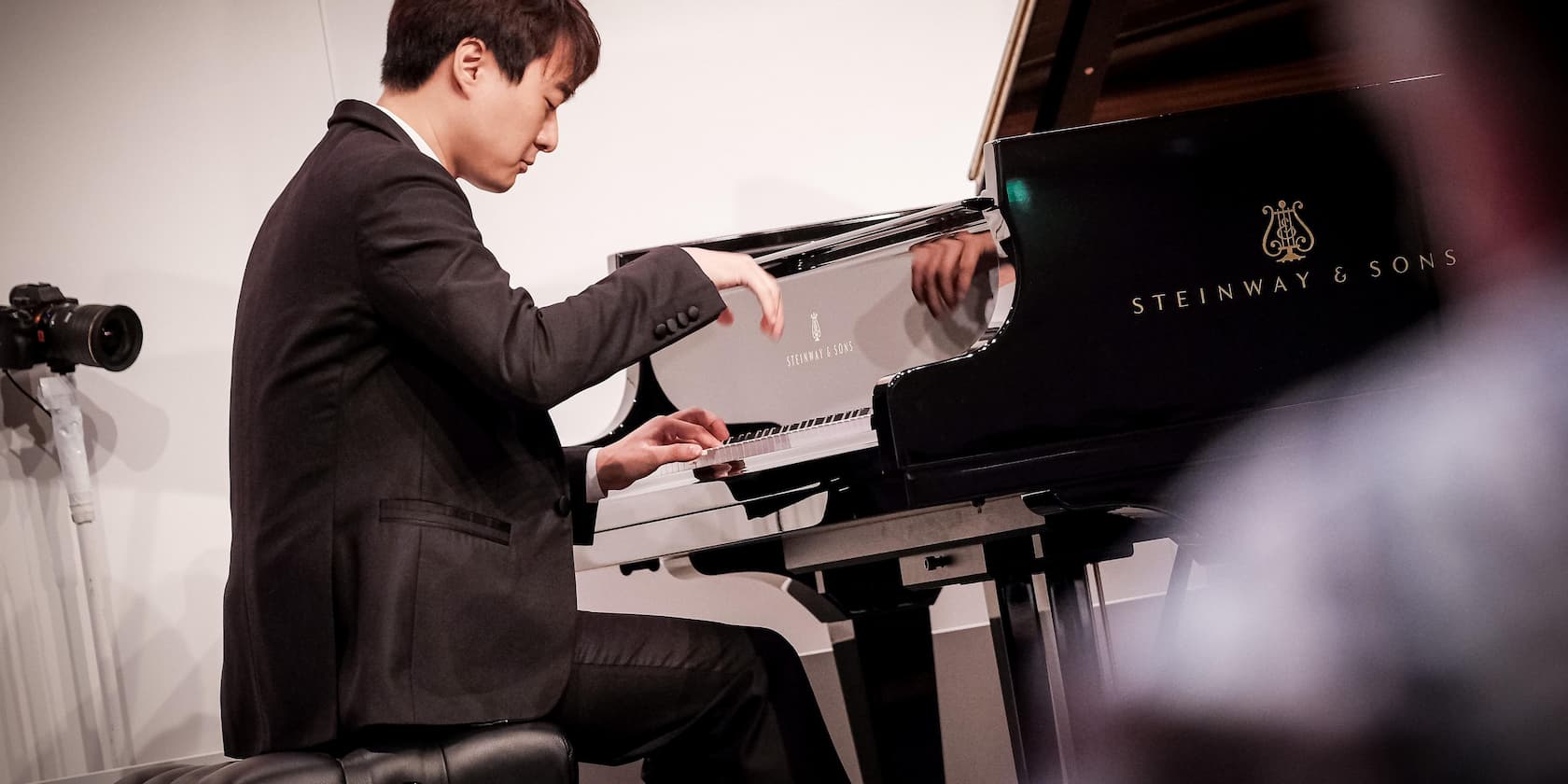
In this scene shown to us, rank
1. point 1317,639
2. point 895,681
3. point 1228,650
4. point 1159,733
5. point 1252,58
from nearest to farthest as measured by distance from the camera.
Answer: point 1317,639 < point 1252,58 < point 895,681 < point 1159,733 < point 1228,650

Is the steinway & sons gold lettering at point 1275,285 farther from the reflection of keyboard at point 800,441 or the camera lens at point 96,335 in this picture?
the camera lens at point 96,335

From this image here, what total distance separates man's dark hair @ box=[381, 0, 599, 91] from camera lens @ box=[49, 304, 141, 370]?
201cm

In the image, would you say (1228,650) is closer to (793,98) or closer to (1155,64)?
(1155,64)

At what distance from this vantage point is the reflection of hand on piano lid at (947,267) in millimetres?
2020

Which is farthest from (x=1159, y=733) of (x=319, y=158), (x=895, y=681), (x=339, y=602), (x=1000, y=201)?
(x=319, y=158)

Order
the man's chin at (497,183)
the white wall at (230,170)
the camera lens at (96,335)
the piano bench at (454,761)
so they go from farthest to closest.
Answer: the white wall at (230,170), the camera lens at (96,335), the man's chin at (497,183), the piano bench at (454,761)

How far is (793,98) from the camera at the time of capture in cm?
346

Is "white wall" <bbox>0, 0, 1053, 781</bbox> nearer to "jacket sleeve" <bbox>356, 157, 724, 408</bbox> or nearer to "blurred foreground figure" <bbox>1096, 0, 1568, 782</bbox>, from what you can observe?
"blurred foreground figure" <bbox>1096, 0, 1568, 782</bbox>

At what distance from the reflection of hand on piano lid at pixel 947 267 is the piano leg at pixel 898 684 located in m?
0.49

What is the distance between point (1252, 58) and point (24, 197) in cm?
329

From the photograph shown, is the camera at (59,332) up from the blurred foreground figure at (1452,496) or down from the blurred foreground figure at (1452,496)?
up

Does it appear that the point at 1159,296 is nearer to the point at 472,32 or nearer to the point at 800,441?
the point at 800,441

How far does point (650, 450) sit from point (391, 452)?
45 centimetres

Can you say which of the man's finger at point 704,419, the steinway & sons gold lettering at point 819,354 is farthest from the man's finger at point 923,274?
the man's finger at point 704,419
